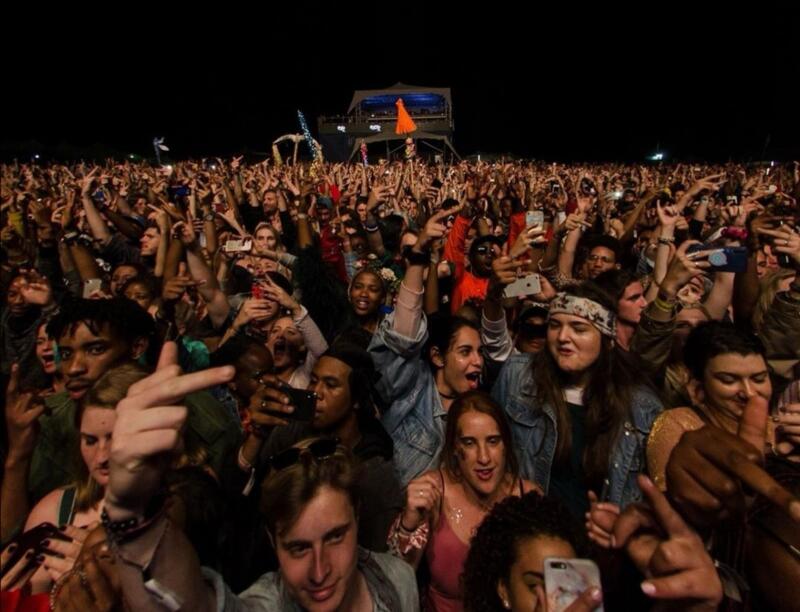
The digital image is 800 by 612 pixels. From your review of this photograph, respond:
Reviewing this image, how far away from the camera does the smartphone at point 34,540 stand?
132 cm

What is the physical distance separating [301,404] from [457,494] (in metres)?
0.74

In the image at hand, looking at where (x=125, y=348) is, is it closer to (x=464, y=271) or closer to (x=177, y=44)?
(x=464, y=271)

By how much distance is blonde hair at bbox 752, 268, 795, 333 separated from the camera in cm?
352

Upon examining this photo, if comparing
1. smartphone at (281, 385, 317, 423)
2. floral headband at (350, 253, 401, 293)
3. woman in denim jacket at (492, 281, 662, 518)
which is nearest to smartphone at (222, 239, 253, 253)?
floral headband at (350, 253, 401, 293)

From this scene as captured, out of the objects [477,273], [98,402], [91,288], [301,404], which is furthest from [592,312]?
[91,288]

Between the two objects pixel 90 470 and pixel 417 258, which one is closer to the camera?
pixel 90 470

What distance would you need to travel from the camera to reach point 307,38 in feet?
197

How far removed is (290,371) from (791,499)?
9.25 feet

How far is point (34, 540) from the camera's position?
1396 mm

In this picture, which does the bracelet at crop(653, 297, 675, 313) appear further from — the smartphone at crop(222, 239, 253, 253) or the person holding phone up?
the smartphone at crop(222, 239, 253, 253)

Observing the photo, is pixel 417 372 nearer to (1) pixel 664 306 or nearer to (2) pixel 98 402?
(1) pixel 664 306

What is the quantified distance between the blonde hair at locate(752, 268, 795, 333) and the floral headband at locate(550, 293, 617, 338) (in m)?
1.54

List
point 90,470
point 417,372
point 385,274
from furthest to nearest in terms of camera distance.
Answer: point 385,274, point 417,372, point 90,470

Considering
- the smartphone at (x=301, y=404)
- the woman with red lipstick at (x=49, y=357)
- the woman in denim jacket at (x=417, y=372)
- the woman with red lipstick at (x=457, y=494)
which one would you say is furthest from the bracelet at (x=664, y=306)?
the woman with red lipstick at (x=49, y=357)
